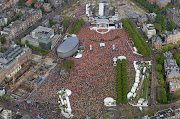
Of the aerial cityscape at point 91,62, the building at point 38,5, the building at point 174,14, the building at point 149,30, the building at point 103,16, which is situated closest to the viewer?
the aerial cityscape at point 91,62

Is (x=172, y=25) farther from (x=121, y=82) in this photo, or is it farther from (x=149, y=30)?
(x=121, y=82)

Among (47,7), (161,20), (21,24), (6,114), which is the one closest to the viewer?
(6,114)

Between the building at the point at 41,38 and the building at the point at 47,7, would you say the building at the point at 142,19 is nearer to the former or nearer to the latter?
the building at the point at 41,38

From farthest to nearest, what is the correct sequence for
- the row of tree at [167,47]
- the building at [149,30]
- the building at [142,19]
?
the building at [142,19] → the building at [149,30] → the row of tree at [167,47]

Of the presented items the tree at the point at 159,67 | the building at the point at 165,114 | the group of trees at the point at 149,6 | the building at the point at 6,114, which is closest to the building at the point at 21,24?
the building at the point at 6,114

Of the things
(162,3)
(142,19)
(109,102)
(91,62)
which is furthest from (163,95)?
(162,3)

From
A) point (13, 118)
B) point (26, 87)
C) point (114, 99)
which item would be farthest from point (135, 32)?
point (13, 118)

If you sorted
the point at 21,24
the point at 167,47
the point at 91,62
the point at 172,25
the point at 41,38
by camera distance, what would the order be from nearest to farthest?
1. the point at 91,62
2. the point at 167,47
3. the point at 41,38
4. the point at 172,25
5. the point at 21,24
